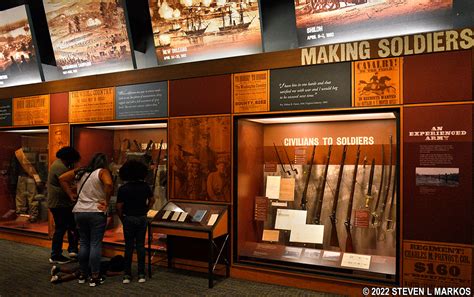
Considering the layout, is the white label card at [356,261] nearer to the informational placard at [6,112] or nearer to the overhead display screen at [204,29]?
the overhead display screen at [204,29]

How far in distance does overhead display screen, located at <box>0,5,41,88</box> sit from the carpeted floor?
3392 mm

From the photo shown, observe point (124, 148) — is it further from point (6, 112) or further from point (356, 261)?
point (356, 261)

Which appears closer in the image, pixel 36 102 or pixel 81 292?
pixel 81 292

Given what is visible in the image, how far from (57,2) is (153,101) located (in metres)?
2.46

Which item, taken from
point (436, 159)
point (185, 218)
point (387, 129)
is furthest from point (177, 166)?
point (436, 159)

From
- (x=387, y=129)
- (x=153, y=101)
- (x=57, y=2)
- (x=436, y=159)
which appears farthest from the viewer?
(x=57, y=2)

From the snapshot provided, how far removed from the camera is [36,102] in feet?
19.7

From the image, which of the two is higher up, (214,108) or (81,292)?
(214,108)

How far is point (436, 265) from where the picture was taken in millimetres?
3457

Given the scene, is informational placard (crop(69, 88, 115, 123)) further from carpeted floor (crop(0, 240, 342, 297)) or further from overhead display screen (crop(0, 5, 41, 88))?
carpeted floor (crop(0, 240, 342, 297))

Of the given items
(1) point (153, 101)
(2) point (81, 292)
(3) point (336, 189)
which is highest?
(1) point (153, 101)

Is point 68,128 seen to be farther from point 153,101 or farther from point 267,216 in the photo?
point 267,216

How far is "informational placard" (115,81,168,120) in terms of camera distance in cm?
491

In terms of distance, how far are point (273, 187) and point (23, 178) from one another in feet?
15.2
